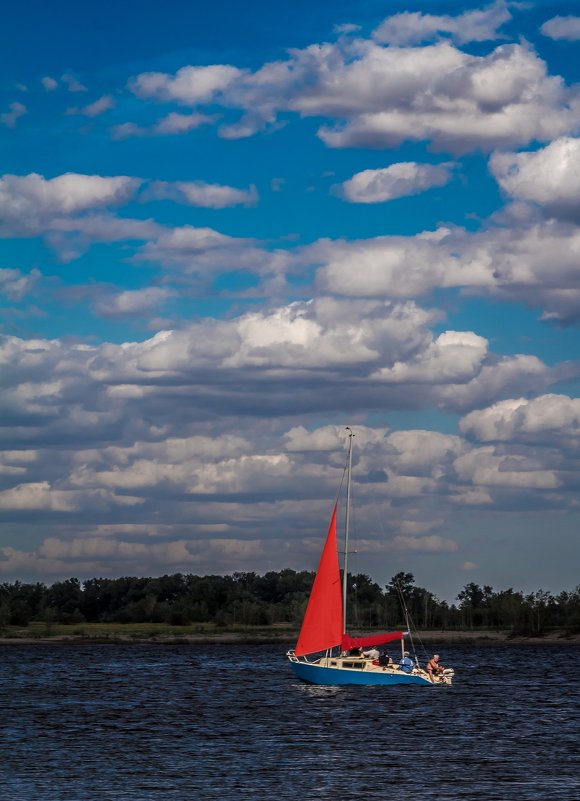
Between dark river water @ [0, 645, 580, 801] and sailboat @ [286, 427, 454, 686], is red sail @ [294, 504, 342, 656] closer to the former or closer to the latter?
sailboat @ [286, 427, 454, 686]

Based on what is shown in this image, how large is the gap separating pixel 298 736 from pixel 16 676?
76.5 metres

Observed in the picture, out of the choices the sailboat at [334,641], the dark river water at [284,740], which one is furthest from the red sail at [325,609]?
the dark river water at [284,740]

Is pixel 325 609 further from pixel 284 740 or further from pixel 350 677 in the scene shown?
pixel 284 740

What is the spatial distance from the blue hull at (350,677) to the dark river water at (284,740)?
117 centimetres

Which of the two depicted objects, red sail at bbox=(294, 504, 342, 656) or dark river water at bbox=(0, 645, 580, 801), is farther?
red sail at bbox=(294, 504, 342, 656)

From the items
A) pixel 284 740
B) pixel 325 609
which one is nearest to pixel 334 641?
pixel 325 609

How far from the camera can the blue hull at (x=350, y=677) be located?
95625 millimetres

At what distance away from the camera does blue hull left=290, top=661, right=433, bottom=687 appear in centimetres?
9562

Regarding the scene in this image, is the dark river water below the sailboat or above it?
below

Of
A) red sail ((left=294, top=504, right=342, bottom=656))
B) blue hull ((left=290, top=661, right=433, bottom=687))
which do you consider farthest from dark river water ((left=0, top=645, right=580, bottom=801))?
red sail ((left=294, top=504, right=342, bottom=656))

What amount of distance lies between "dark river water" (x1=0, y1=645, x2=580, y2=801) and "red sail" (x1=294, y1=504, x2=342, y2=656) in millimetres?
4167

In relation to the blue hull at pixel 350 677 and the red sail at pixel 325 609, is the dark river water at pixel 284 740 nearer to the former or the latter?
the blue hull at pixel 350 677

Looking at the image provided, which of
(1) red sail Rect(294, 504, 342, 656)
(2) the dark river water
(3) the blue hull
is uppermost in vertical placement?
(1) red sail Rect(294, 504, 342, 656)

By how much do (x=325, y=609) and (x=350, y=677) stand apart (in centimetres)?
544
